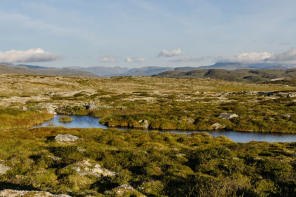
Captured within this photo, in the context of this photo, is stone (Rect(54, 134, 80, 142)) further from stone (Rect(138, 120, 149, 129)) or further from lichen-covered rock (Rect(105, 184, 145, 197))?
stone (Rect(138, 120, 149, 129))

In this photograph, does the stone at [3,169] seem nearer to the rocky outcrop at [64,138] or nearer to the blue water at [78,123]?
the rocky outcrop at [64,138]

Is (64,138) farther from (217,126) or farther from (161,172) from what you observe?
(217,126)

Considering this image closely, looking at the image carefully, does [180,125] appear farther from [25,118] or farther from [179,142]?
[25,118]

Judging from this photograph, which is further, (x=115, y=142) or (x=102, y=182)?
(x=115, y=142)

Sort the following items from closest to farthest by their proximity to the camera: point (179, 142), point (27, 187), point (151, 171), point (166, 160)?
point (27, 187) → point (151, 171) → point (166, 160) → point (179, 142)

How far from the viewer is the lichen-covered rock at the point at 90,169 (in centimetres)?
1455

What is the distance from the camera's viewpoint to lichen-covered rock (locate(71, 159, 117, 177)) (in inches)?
573

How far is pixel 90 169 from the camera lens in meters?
15.0

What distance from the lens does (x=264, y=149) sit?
24641 mm

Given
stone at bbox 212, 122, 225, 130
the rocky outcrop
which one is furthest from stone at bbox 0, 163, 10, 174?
stone at bbox 212, 122, 225, 130

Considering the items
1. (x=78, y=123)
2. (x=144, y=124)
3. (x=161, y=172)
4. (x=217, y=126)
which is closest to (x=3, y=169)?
(x=161, y=172)

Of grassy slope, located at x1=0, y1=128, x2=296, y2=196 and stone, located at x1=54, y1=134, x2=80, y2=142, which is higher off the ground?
grassy slope, located at x1=0, y1=128, x2=296, y2=196

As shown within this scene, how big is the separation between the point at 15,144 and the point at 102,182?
14.4 meters

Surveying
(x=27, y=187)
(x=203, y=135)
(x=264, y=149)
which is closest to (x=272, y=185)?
(x=264, y=149)
